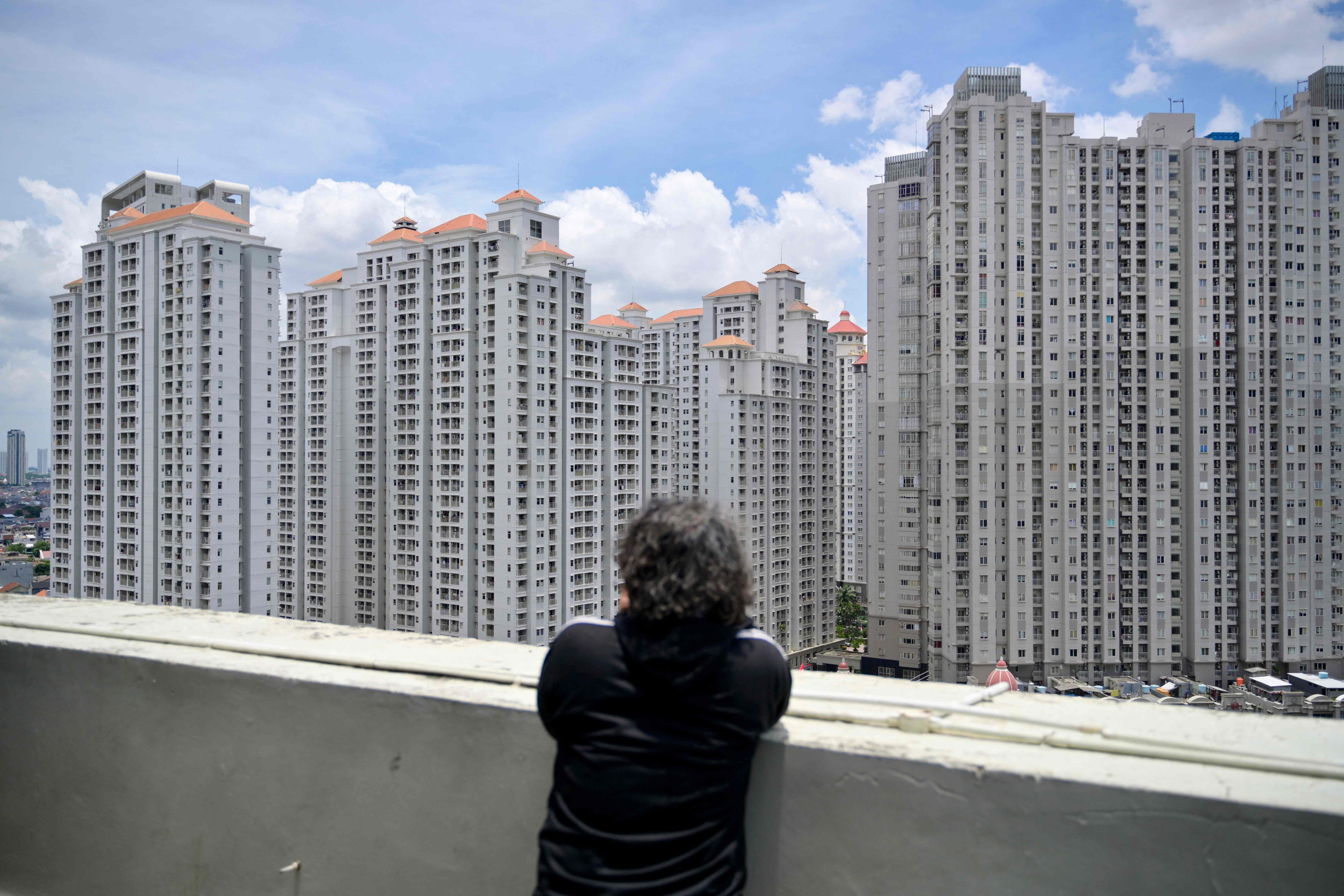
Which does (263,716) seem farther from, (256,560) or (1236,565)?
(1236,565)

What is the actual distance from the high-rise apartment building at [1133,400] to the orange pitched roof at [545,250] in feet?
47.0

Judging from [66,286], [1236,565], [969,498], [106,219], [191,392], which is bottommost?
[1236,565]

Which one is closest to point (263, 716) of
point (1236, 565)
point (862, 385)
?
point (1236, 565)

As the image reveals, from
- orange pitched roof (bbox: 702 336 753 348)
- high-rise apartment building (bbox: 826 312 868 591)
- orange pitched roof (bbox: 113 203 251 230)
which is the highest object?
orange pitched roof (bbox: 113 203 251 230)

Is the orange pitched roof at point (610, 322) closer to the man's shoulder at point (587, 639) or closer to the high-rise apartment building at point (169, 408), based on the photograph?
the high-rise apartment building at point (169, 408)

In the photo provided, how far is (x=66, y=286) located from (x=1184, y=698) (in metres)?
35.5

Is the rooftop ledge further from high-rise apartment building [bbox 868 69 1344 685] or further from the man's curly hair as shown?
high-rise apartment building [bbox 868 69 1344 685]

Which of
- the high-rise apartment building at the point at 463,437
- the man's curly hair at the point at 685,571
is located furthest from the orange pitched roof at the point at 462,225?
the man's curly hair at the point at 685,571

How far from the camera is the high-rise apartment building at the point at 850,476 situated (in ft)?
173

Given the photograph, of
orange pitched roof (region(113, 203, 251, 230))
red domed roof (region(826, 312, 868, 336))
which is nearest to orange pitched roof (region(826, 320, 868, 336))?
red domed roof (region(826, 312, 868, 336))

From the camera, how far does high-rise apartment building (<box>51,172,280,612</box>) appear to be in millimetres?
19516

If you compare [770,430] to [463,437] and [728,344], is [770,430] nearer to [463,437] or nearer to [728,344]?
[728,344]

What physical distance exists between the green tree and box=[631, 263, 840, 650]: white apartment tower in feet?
14.9

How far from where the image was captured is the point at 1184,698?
998 inches
